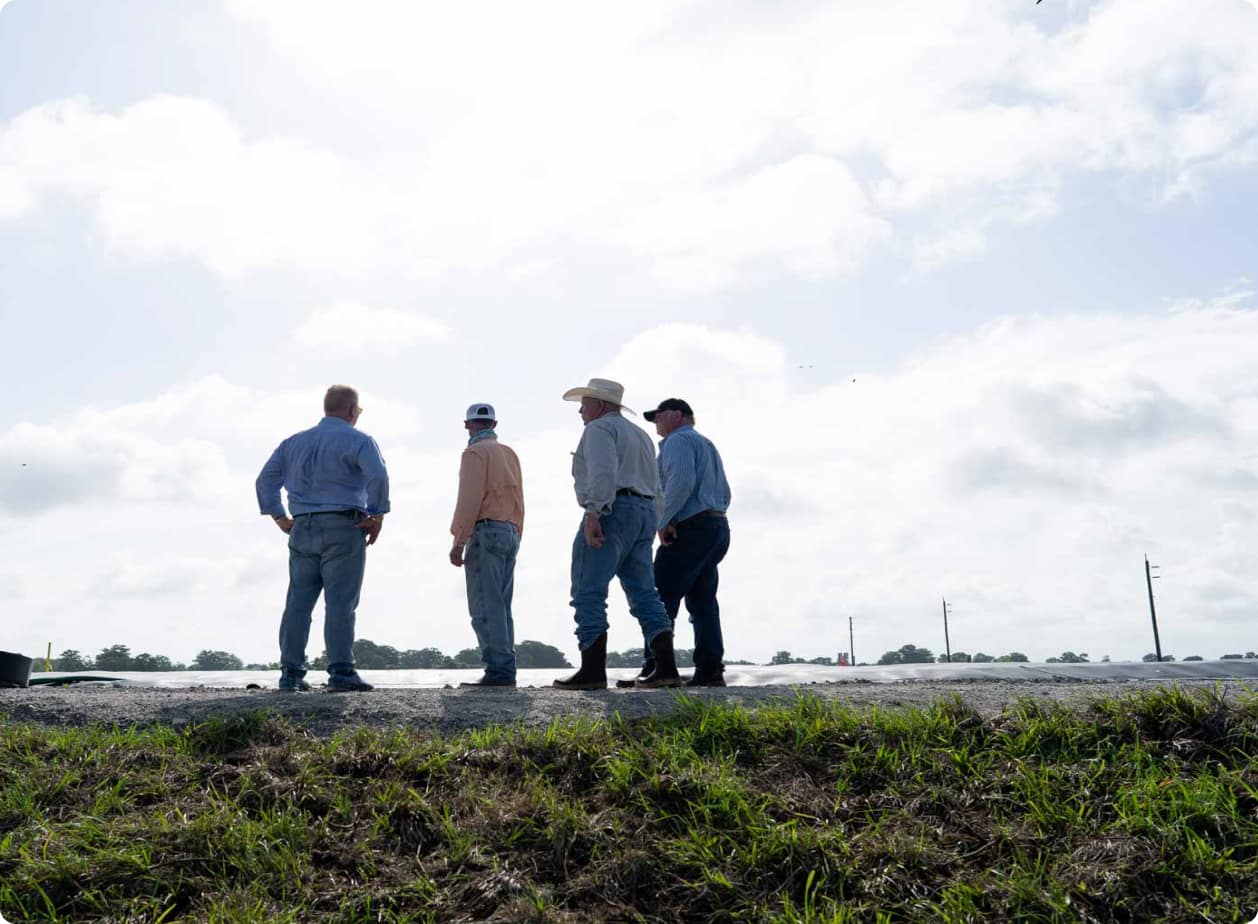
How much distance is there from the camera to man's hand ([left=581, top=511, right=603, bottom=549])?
21.9ft

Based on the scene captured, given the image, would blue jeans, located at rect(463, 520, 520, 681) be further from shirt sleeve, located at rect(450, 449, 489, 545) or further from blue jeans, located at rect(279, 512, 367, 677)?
blue jeans, located at rect(279, 512, 367, 677)

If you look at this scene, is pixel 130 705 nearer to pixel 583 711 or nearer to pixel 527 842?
pixel 583 711

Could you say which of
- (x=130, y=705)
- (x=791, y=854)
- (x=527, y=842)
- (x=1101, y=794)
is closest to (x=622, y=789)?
(x=527, y=842)

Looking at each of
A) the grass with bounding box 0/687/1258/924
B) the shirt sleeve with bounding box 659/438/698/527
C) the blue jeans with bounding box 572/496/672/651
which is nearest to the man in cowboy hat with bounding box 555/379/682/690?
the blue jeans with bounding box 572/496/672/651

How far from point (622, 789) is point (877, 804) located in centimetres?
101

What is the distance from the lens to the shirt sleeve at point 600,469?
266 inches

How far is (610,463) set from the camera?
679 centimetres

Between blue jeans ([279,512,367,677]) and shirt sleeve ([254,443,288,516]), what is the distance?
0.33 meters

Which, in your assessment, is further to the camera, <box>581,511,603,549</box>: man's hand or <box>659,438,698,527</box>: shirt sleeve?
<box>659,438,698,527</box>: shirt sleeve

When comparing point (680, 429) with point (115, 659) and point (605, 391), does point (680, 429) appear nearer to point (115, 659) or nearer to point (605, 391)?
point (605, 391)

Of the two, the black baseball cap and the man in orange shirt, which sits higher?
the black baseball cap

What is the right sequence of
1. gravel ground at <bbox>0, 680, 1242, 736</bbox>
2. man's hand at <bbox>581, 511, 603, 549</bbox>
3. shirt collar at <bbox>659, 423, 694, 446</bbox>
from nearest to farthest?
gravel ground at <bbox>0, 680, 1242, 736</bbox> → man's hand at <bbox>581, 511, 603, 549</bbox> → shirt collar at <bbox>659, 423, 694, 446</bbox>

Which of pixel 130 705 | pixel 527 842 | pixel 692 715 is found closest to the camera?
pixel 527 842

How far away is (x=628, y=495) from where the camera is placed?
274 inches
